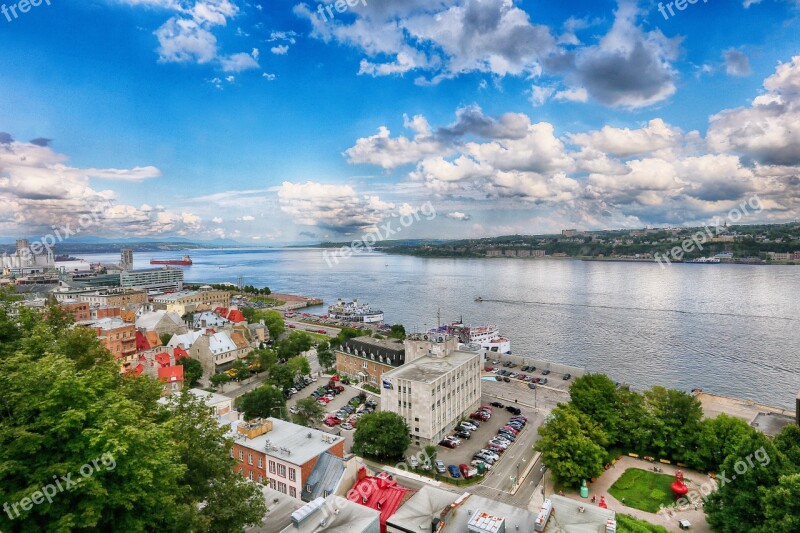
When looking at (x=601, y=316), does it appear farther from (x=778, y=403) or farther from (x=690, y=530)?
→ (x=690, y=530)

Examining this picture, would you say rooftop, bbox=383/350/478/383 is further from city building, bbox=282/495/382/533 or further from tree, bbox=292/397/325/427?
city building, bbox=282/495/382/533

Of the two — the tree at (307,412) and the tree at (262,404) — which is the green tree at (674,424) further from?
the tree at (262,404)

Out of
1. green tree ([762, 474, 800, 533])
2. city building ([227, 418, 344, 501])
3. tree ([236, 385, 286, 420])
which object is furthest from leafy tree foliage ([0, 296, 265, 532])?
tree ([236, 385, 286, 420])

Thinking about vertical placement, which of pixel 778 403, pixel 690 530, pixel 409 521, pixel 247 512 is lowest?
pixel 778 403

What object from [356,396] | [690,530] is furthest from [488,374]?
[690,530]

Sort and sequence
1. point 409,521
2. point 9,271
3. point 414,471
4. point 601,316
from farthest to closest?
point 9,271
point 601,316
point 414,471
point 409,521

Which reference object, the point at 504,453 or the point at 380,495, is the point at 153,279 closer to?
the point at 504,453
